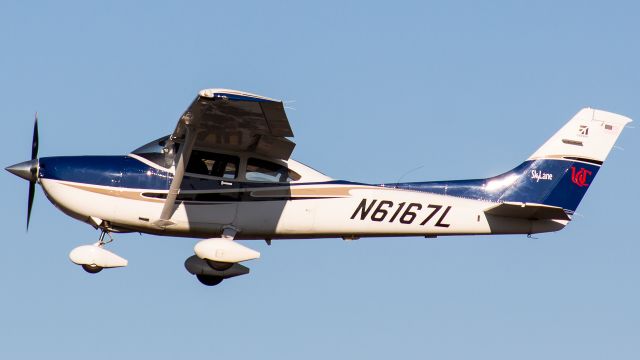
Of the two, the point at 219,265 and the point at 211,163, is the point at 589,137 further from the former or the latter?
the point at 219,265

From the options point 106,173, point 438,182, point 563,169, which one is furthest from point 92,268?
point 563,169

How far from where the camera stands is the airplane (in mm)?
13367

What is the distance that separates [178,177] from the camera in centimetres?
1333

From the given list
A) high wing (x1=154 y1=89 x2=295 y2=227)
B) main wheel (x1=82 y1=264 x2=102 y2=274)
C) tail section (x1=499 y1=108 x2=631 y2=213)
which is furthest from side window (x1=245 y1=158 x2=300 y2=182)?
tail section (x1=499 y1=108 x2=631 y2=213)

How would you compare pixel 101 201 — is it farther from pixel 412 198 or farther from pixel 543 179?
pixel 543 179

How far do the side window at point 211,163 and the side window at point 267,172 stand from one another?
0.21m

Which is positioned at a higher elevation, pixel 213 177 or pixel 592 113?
pixel 592 113

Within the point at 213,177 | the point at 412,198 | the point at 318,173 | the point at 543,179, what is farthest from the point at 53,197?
the point at 543,179

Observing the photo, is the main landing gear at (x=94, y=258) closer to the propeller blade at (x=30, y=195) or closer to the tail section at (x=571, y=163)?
the propeller blade at (x=30, y=195)

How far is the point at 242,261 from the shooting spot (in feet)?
43.8

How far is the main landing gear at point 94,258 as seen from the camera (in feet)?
44.0

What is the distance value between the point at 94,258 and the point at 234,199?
6.38 feet

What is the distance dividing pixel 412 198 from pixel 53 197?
4.77 meters

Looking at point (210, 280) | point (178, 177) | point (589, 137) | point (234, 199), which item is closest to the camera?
point (178, 177)
